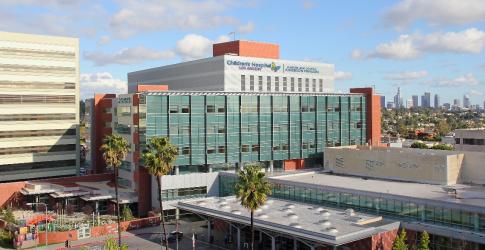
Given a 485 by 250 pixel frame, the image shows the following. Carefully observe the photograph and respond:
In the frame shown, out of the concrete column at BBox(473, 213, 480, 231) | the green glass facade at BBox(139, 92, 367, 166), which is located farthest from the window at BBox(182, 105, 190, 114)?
the concrete column at BBox(473, 213, 480, 231)

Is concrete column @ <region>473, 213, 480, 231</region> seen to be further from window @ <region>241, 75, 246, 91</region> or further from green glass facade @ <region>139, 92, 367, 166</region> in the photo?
window @ <region>241, 75, 246, 91</region>

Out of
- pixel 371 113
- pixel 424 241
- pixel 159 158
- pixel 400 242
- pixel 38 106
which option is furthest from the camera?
pixel 371 113

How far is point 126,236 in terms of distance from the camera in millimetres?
80438

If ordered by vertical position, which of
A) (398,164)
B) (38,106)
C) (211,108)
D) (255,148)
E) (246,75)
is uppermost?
(246,75)

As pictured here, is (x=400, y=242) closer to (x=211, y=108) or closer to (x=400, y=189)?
(x=400, y=189)

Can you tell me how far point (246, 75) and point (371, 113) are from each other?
3073cm

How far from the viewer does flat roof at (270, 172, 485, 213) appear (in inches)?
2437

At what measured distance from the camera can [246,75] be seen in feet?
371

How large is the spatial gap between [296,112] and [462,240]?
172ft

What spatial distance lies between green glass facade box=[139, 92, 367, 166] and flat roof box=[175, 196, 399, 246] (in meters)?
18.2

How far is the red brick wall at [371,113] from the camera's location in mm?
116375

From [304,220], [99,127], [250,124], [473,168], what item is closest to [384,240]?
[304,220]

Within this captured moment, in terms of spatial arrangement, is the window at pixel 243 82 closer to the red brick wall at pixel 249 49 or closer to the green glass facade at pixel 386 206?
the red brick wall at pixel 249 49

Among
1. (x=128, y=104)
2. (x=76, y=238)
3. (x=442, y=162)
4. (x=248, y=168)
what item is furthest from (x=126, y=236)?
(x=442, y=162)
